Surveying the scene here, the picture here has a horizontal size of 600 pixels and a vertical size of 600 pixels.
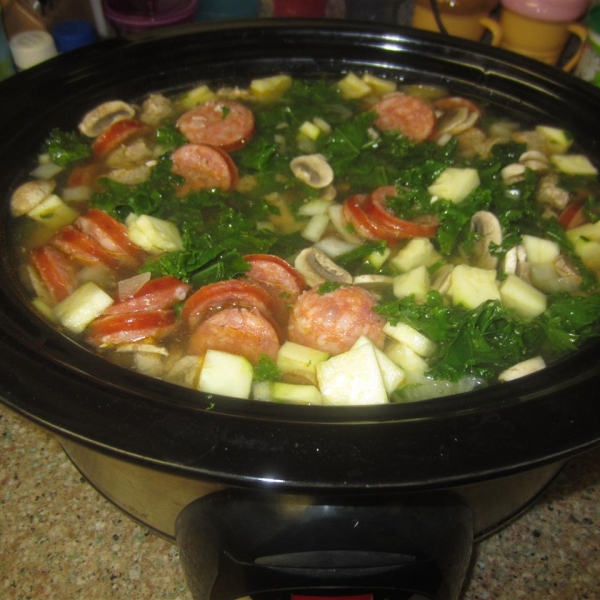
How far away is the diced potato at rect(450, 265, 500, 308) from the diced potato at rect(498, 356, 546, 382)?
19cm

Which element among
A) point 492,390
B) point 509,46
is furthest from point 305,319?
point 509,46

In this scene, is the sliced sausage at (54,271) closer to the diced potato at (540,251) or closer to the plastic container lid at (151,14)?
the diced potato at (540,251)

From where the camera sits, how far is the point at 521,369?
1.20 m

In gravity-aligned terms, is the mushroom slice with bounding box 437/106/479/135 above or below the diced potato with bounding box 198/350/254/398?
above

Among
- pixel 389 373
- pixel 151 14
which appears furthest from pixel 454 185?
pixel 151 14

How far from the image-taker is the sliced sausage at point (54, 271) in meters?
1.35

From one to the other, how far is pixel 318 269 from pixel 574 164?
2.78 ft

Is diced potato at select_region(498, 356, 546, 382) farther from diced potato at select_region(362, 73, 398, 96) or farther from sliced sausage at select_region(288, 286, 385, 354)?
diced potato at select_region(362, 73, 398, 96)

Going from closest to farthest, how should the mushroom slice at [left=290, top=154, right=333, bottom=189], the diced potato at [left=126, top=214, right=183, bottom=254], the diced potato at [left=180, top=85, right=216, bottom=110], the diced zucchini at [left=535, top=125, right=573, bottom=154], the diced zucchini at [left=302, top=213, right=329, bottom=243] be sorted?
the diced potato at [left=126, top=214, right=183, bottom=254] < the diced zucchini at [left=302, top=213, right=329, bottom=243] < the mushroom slice at [left=290, top=154, right=333, bottom=189] < the diced zucchini at [left=535, top=125, right=573, bottom=154] < the diced potato at [left=180, top=85, right=216, bottom=110]

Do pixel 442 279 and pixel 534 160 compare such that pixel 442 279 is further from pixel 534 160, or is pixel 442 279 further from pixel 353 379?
pixel 534 160

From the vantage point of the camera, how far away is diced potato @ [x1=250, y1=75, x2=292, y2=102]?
6.56ft

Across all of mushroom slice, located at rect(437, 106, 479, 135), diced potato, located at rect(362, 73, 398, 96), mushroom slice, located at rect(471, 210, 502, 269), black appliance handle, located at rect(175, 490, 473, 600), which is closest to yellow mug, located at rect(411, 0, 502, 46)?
diced potato, located at rect(362, 73, 398, 96)

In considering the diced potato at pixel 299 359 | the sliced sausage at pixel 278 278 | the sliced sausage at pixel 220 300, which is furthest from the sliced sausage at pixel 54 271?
the diced potato at pixel 299 359

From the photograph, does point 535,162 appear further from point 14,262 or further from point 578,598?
point 14,262
